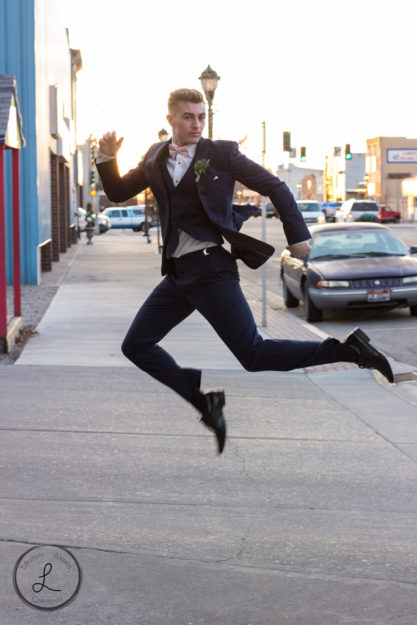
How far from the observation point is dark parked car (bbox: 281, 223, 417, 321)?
1468 cm

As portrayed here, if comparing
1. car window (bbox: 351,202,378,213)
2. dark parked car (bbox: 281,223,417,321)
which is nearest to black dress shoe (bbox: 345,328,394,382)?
dark parked car (bbox: 281,223,417,321)

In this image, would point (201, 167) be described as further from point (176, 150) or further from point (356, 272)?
point (356, 272)

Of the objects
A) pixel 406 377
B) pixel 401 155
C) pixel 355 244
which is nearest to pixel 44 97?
pixel 355 244

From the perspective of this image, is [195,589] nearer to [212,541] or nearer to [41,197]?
[212,541]

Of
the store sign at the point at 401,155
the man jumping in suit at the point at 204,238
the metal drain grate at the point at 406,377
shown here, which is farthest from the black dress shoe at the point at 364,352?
the store sign at the point at 401,155

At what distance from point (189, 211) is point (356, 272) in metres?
10.2

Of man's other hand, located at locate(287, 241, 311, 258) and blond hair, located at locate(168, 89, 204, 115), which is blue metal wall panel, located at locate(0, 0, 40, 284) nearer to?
blond hair, located at locate(168, 89, 204, 115)

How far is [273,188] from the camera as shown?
4652 millimetres

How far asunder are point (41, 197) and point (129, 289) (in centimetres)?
376

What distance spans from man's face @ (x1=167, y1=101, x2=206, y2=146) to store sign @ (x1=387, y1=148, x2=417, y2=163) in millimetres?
109949

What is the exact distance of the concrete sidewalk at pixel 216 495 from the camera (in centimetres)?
399

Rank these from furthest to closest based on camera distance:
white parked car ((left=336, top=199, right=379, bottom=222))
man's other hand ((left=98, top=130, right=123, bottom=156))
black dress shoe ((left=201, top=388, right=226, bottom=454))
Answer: white parked car ((left=336, top=199, right=379, bottom=222)) < black dress shoe ((left=201, top=388, right=226, bottom=454)) < man's other hand ((left=98, top=130, right=123, bottom=156))

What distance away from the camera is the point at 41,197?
2208 cm

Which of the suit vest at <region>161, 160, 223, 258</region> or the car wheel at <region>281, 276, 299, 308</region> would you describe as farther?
the car wheel at <region>281, 276, 299, 308</region>
